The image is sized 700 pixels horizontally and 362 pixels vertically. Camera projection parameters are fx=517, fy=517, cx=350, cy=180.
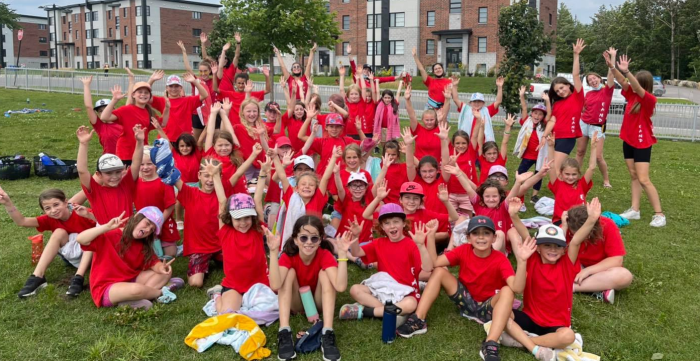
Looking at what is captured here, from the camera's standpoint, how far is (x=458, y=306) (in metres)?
5.09

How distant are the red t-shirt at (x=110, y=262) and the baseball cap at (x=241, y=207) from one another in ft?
3.76

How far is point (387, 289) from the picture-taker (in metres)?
5.05

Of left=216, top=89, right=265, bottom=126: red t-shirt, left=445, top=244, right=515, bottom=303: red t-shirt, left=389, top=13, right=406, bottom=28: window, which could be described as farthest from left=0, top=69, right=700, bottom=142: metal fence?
left=389, top=13, right=406, bottom=28: window

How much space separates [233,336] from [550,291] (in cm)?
275

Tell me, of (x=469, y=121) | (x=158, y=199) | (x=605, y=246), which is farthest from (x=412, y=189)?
(x=469, y=121)

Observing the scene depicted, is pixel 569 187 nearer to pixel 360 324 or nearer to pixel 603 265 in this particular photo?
pixel 603 265

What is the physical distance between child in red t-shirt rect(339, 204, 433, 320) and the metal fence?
48.2 feet

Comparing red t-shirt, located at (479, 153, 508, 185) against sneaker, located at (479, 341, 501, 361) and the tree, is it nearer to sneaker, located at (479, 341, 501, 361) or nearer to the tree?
sneaker, located at (479, 341, 501, 361)

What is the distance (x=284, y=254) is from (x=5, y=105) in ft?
65.9

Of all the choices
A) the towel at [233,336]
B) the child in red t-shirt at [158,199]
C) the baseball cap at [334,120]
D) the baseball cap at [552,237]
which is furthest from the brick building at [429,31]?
the towel at [233,336]

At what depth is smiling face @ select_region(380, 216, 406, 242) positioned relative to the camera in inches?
203

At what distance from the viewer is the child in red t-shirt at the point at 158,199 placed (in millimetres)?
6199

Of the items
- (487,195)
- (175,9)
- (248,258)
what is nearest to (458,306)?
(487,195)

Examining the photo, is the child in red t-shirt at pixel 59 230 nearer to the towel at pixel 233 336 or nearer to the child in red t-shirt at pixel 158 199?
the child in red t-shirt at pixel 158 199
